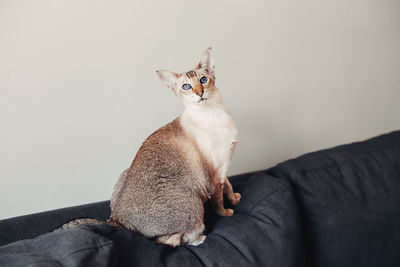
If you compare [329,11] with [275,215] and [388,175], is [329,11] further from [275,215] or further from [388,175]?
[275,215]

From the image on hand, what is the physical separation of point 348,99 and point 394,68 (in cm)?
45

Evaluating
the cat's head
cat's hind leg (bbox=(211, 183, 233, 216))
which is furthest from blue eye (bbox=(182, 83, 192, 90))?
cat's hind leg (bbox=(211, 183, 233, 216))

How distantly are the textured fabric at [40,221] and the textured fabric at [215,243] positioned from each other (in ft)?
0.74

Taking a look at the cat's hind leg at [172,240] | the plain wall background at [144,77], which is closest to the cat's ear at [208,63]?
the plain wall background at [144,77]

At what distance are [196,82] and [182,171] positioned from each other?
12.1 inches

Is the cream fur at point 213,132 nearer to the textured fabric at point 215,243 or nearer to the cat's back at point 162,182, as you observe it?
the cat's back at point 162,182

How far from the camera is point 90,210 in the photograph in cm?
126

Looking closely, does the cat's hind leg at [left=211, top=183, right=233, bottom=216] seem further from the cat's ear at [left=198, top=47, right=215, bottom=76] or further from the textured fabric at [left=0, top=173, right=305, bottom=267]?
the cat's ear at [left=198, top=47, right=215, bottom=76]

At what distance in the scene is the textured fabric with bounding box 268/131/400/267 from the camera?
4.42 ft

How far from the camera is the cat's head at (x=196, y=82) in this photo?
1.20 metres

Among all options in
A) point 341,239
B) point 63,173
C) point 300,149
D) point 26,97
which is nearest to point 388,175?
point 341,239

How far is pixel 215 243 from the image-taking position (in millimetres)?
1120

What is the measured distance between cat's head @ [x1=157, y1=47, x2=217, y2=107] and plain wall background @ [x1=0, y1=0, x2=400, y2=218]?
352mm

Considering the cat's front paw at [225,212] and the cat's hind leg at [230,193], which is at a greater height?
the cat's hind leg at [230,193]
